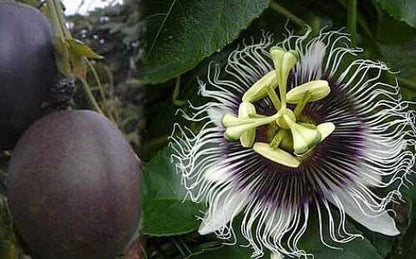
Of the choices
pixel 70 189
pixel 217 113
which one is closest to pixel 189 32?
pixel 217 113

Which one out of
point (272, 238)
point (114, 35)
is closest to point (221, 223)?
point (272, 238)

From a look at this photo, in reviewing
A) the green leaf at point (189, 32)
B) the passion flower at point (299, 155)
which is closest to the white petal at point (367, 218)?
the passion flower at point (299, 155)

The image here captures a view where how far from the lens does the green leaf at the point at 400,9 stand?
0.51m

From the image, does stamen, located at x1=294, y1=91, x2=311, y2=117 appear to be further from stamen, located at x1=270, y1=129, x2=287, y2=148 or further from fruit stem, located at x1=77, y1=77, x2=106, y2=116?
fruit stem, located at x1=77, y1=77, x2=106, y2=116

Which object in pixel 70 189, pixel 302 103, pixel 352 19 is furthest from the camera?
pixel 352 19

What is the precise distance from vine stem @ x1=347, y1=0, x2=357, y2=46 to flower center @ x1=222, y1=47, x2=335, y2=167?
0.11m

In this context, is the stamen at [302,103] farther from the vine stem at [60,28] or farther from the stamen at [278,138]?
the vine stem at [60,28]

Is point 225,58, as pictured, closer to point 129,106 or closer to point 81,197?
point 129,106

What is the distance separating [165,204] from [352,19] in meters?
0.19

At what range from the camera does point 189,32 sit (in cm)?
49

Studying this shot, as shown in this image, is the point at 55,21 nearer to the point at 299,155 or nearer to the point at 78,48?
the point at 78,48

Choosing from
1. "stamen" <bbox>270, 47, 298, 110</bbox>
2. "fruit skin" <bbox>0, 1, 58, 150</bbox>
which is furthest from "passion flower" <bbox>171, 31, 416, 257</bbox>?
"fruit skin" <bbox>0, 1, 58, 150</bbox>

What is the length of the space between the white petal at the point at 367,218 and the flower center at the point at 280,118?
0.12 feet

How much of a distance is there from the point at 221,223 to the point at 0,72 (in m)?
0.16
